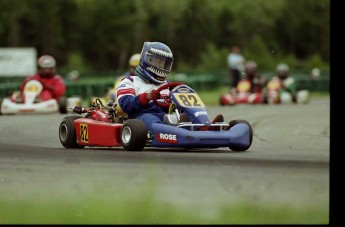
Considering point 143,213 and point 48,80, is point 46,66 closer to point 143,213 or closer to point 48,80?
point 48,80

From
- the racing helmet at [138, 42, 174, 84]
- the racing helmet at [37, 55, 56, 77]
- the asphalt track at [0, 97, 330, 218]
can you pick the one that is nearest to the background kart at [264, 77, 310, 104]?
the racing helmet at [37, 55, 56, 77]

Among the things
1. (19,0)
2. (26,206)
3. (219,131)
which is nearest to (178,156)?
(219,131)

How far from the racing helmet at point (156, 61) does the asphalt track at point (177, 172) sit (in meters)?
0.72

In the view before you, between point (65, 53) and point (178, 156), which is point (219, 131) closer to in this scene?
point (178, 156)

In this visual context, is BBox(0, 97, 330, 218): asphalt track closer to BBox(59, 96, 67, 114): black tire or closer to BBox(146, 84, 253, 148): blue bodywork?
BBox(146, 84, 253, 148): blue bodywork

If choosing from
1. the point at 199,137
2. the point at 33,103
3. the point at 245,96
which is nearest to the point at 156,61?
the point at 199,137

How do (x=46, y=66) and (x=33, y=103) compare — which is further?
(x=46, y=66)

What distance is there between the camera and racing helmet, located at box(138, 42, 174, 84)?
25.9 ft

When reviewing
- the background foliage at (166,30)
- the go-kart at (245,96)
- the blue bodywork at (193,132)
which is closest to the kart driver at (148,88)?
the blue bodywork at (193,132)

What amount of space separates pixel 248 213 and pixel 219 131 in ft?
9.82

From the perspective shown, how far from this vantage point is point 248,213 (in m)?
4.70

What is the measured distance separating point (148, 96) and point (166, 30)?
10.4 metres

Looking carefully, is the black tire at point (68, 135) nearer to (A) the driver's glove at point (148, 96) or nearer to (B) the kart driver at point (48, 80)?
(A) the driver's glove at point (148, 96)

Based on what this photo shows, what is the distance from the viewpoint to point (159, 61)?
25.9 ft
